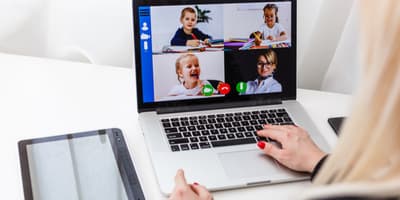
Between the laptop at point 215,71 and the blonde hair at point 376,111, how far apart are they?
40 centimetres

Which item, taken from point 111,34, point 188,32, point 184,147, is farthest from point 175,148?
point 111,34

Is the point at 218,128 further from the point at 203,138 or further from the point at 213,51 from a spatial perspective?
the point at 213,51

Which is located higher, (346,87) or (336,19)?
(336,19)

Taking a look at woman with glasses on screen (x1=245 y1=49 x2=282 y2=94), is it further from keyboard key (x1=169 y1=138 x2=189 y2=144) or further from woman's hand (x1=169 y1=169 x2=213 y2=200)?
woman's hand (x1=169 y1=169 x2=213 y2=200)

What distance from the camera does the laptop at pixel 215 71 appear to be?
3.22 feet

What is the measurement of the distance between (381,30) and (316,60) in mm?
803

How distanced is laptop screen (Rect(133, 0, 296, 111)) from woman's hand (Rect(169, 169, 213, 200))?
0.24 m

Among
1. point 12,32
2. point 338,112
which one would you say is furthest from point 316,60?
point 12,32

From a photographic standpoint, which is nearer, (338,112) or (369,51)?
(369,51)

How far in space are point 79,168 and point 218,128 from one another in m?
0.25

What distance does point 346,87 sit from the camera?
4.17 ft

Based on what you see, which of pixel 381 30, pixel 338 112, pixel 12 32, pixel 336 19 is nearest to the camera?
pixel 381 30

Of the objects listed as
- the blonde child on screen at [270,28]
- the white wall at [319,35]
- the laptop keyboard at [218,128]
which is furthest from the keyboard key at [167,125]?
the white wall at [319,35]

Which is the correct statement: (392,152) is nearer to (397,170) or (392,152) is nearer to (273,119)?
(397,170)
